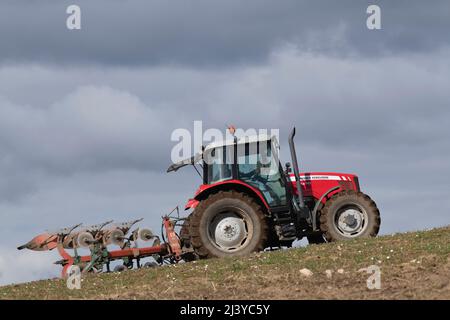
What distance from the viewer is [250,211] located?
750 inches

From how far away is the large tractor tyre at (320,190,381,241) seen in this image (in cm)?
2011

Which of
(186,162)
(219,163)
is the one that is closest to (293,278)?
(219,163)

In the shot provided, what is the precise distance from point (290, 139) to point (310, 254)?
3.87 metres

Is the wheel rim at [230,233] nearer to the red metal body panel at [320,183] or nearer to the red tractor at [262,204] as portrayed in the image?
the red tractor at [262,204]

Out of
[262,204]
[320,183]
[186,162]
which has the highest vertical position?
[186,162]

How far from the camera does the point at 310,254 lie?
1700cm

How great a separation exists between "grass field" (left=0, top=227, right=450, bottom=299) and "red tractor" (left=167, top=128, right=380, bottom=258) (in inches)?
50.0

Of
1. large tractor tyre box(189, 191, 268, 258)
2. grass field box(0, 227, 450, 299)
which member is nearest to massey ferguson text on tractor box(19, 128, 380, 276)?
large tractor tyre box(189, 191, 268, 258)

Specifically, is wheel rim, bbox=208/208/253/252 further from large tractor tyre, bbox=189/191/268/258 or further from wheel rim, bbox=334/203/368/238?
wheel rim, bbox=334/203/368/238

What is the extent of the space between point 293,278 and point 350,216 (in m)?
5.82

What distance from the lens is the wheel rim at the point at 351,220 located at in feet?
66.5

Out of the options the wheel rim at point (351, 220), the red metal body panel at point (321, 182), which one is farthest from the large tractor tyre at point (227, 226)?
the wheel rim at point (351, 220)

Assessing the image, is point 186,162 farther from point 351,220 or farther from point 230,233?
point 351,220
